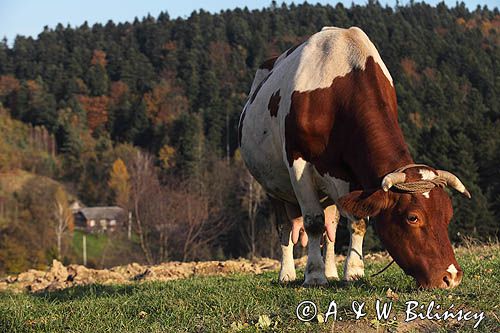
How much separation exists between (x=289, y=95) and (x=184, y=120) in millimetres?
94319

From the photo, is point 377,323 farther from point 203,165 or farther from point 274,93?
point 203,165

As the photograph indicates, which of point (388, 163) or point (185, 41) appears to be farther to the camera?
point (185, 41)

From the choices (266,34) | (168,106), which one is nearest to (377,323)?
(168,106)

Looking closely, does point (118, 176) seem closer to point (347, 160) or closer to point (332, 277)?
point (332, 277)

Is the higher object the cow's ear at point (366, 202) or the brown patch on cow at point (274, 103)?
the brown patch on cow at point (274, 103)

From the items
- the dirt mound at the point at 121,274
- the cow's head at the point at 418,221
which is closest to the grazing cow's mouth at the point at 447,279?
the cow's head at the point at 418,221

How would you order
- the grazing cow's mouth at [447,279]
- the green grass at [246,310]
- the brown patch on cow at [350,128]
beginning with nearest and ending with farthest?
the green grass at [246,310] < the grazing cow's mouth at [447,279] < the brown patch on cow at [350,128]

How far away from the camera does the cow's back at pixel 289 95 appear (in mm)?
6750

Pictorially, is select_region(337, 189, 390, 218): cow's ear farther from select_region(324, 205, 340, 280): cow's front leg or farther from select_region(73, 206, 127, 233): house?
select_region(73, 206, 127, 233): house

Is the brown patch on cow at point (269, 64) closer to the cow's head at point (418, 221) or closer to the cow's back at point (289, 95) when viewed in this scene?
the cow's back at point (289, 95)

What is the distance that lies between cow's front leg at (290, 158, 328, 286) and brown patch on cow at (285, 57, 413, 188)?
13cm

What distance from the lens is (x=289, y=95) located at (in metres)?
7.02

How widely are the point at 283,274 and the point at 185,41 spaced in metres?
139

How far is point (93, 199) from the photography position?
96.4 meters
